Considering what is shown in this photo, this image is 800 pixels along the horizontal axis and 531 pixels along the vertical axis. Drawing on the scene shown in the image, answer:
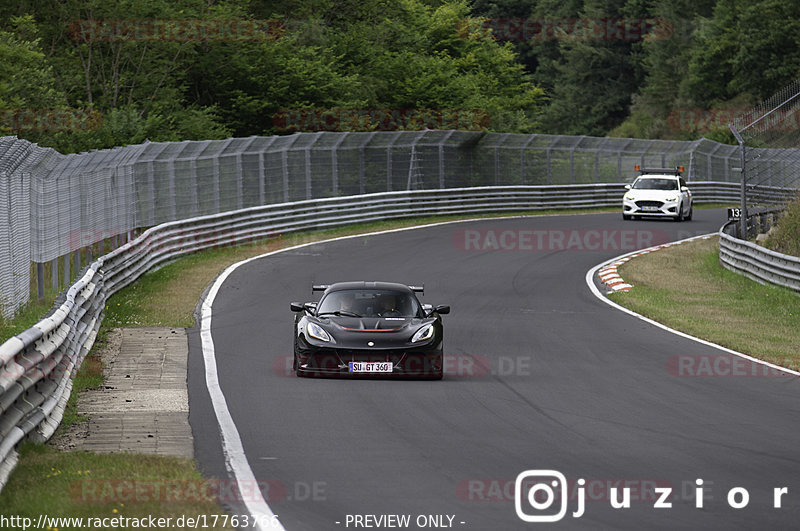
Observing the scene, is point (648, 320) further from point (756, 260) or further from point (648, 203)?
point (648, 203)

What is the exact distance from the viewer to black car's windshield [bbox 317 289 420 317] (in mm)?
15727

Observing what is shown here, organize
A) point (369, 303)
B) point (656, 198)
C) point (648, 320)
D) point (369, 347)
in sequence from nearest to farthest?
point (369, 347) → point (369, 303) → point (648, 320) → point (656, 198)

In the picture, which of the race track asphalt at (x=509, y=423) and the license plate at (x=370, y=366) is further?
the license plate at (x=370, y=366)

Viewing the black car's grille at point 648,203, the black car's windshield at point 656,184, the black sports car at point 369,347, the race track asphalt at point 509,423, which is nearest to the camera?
the race track asphalt at point 509,423

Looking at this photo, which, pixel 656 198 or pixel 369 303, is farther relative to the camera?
pixel 656 198

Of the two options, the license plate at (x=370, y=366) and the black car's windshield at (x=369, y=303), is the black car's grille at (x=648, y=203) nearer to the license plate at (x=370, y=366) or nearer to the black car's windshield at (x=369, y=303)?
the black car's windshield at (x=369, y=303)

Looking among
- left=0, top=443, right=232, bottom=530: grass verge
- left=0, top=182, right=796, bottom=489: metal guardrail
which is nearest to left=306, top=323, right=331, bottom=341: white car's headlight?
left=0, top=182, right=796, bottom=489: metal guardrail

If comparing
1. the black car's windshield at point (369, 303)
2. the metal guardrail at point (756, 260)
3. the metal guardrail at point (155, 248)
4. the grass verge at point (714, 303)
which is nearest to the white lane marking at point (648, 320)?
the grass verge at point (714, 303)

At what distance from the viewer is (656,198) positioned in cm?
4381

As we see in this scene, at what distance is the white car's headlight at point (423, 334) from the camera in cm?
1488

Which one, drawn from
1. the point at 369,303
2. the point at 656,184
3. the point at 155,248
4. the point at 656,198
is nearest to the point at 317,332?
the point at 369,303

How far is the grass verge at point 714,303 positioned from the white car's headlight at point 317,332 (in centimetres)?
651

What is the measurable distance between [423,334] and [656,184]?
102 ft

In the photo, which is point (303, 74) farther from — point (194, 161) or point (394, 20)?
point (194, 161)
